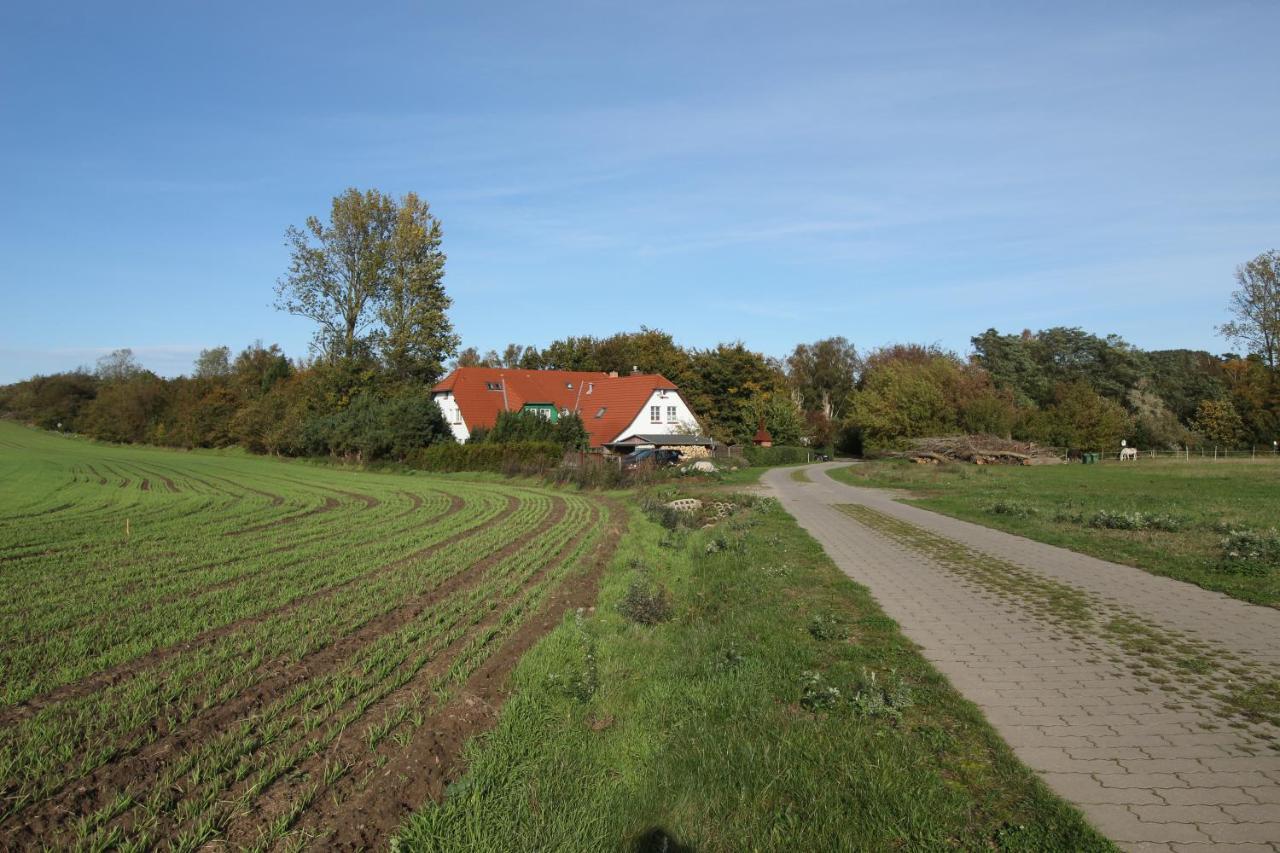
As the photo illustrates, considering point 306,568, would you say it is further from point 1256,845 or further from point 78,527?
point 1256,845

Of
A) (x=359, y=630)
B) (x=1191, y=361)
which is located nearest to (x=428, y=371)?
(x=359, y=630)

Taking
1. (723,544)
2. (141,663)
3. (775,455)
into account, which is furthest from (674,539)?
(775,455)

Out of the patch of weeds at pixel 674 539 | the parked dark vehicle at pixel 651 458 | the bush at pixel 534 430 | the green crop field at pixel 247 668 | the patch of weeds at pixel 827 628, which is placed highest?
the bush at pixel 534 430

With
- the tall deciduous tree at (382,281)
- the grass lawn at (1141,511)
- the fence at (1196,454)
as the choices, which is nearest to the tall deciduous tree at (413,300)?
the tall deciduous tree at (382,281)

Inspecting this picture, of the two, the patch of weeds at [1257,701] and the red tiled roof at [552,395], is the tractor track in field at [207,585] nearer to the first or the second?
the patch of weeds at [1257,701]

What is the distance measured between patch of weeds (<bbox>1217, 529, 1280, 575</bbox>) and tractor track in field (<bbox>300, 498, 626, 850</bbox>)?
9.10m

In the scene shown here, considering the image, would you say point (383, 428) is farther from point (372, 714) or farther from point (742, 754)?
point (742, 754)

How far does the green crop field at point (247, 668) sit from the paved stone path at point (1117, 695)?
3.72 m

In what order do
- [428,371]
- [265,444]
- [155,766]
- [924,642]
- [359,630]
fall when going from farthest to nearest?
[265,444] → [428,371] → [359,630] → [924,642] → [155,766]

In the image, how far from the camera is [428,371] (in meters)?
54.7

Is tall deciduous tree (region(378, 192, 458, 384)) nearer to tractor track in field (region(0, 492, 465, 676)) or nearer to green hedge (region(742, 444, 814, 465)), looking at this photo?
green hedge (region(742, 444, 814, 465))

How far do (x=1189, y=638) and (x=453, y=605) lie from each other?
7.67 metres

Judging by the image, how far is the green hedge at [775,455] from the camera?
57.6 meters

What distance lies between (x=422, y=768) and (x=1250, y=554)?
11293 millimetres
